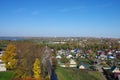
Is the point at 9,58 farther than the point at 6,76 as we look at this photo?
Yes

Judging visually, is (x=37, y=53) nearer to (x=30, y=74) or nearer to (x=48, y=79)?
(x=30, y=74)

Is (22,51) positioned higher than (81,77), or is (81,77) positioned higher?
(22,51)

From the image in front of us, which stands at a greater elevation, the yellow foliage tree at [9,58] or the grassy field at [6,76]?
the yellow foliage tree at [9,58]

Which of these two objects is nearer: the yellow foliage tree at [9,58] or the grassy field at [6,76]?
the grassy field at [6,76]

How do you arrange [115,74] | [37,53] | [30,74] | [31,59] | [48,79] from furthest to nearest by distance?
1. [37,53]
2. [31,59]
3. [115,74]
4. [30,74]
5. [48,79]

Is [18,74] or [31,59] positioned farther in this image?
[31,59]

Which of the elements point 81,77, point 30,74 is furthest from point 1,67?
point 81,77

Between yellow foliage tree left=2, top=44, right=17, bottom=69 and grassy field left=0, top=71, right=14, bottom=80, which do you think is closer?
grassy field left=0, top=71, right=14, bottom=80

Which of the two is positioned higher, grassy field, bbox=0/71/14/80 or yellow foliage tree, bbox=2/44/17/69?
yellow foliage tree, bbox=2/44/17/69

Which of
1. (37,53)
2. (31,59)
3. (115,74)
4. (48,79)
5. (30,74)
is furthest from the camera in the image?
(37,53)

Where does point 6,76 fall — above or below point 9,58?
below
